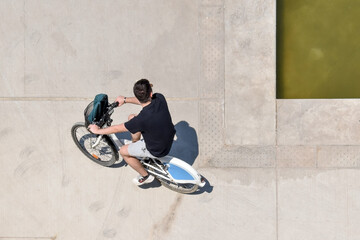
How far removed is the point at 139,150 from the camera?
466 cm

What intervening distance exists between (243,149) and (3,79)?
382cm

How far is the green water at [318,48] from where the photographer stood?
239 inches

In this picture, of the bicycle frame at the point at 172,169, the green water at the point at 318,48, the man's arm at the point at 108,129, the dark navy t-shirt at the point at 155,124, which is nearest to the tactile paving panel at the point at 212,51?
the green water at the point at 318,48

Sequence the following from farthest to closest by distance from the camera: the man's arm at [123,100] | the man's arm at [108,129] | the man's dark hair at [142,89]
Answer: the man's arm at [123,100], the man's arm at [108,129], the man's dark hair at [142,89]

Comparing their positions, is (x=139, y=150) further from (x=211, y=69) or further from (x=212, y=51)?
(x=212, y=51)

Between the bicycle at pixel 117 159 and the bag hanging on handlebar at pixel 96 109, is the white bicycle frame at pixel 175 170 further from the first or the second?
the bag hanging on handlebar at pixel 96 109

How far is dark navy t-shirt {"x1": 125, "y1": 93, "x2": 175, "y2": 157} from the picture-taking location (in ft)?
13.3

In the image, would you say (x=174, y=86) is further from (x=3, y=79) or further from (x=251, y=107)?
(x=3, y=79)

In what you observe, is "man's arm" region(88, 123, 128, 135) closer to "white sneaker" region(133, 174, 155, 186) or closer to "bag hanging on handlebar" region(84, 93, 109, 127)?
"bag hanging on handlebar" region(84, 93, 109, 127)

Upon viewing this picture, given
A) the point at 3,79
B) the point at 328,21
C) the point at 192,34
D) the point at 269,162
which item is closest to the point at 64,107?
the point at 3,79

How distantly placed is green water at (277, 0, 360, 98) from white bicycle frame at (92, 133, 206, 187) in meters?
2.26

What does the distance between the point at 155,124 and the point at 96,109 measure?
752 millimetres

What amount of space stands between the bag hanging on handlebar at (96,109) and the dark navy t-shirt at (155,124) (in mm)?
491

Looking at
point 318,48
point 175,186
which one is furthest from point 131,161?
point 318,48
